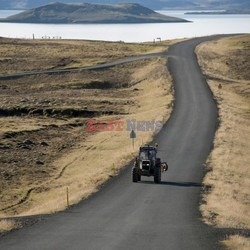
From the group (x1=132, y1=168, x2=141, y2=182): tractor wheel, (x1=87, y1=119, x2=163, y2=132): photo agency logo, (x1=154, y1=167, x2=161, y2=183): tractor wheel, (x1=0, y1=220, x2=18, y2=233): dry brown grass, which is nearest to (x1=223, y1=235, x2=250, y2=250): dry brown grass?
(x1=0, y1=220, x2=18, y2=233): dry brown grass

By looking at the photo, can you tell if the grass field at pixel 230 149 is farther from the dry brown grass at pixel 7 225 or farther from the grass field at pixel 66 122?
the dry brown grass at pixel 7 225

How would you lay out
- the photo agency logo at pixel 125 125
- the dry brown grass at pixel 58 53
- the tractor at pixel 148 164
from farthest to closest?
the dry brown grass at pixel 58 53 → the photo agency logo at pixel 125 125 → the tractor at pixel 148 164

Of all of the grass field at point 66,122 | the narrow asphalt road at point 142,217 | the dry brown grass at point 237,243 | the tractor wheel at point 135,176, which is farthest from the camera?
the grass field at point 66,122

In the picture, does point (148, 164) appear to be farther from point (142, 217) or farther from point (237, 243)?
point (237, 243)

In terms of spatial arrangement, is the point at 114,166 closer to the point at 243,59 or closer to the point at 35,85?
the point at 35,85

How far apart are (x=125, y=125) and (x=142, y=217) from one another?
32.9m

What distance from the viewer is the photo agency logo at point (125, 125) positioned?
2250 inches

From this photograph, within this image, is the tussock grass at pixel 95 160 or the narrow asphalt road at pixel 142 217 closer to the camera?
the narrow asphalt road at pixel 142 217

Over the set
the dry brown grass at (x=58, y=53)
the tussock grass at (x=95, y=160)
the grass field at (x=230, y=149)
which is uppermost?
the dry brown grass at (x=58, y=53)

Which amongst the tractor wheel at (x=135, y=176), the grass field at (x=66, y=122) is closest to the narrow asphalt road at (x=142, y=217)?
the tractor wheel at (x=135, y=176)

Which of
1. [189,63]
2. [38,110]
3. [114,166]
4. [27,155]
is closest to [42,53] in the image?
[189,63]

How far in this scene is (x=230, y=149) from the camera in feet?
151

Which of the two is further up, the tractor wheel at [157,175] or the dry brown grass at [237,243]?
the dry brown grass at [237,243]

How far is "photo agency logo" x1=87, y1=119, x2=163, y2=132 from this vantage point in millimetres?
57144
